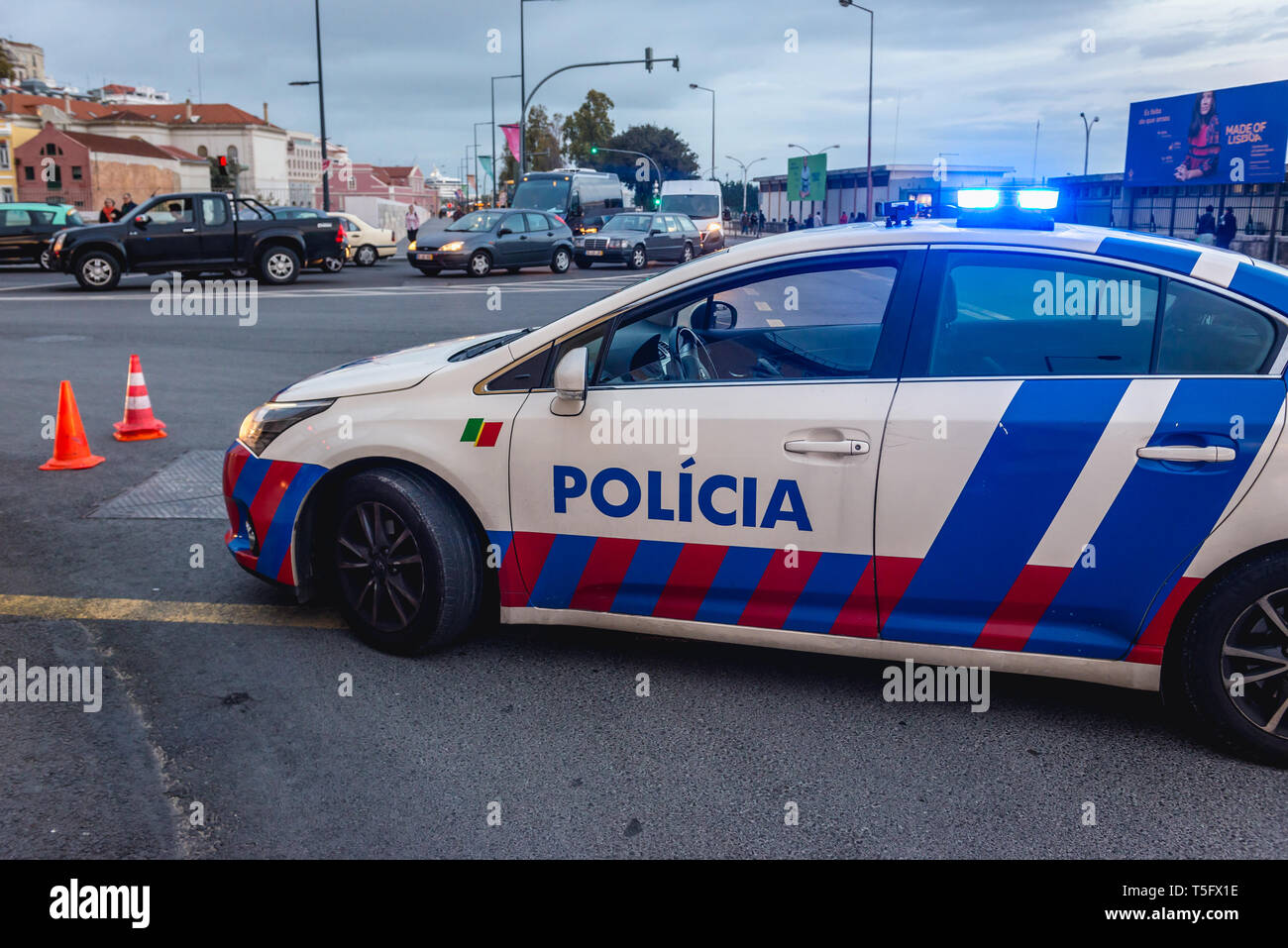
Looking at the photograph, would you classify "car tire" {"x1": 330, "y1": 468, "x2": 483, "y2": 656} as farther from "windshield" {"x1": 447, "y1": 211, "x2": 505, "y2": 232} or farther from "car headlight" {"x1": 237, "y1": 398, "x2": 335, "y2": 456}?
"windshield" {"x1": 447, "y1": 211, "x2": 505, "y2": 232}

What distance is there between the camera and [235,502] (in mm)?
4383

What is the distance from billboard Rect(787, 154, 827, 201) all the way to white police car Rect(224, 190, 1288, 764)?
67.9m

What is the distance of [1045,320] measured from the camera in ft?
11.9

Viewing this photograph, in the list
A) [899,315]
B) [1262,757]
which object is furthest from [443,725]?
[1262,757]

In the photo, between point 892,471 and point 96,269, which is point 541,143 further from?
point 892,471

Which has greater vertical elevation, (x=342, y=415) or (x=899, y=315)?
(x=899, y=315)

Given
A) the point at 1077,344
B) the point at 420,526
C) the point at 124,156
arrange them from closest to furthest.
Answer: the point at 1077,344
the point at 420,526
the point at 124,156

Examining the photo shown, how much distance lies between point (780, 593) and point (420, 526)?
128cm

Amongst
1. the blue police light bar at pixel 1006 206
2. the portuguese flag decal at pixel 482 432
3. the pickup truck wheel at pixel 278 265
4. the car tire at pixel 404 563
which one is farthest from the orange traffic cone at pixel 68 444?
the pickup truck wheel at pixel 278 265

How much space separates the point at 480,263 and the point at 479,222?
4.40ft

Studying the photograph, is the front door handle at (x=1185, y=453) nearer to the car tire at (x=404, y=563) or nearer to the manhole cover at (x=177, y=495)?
the car tire at (x=404, y=563)

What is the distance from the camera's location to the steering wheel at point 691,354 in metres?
4.05
